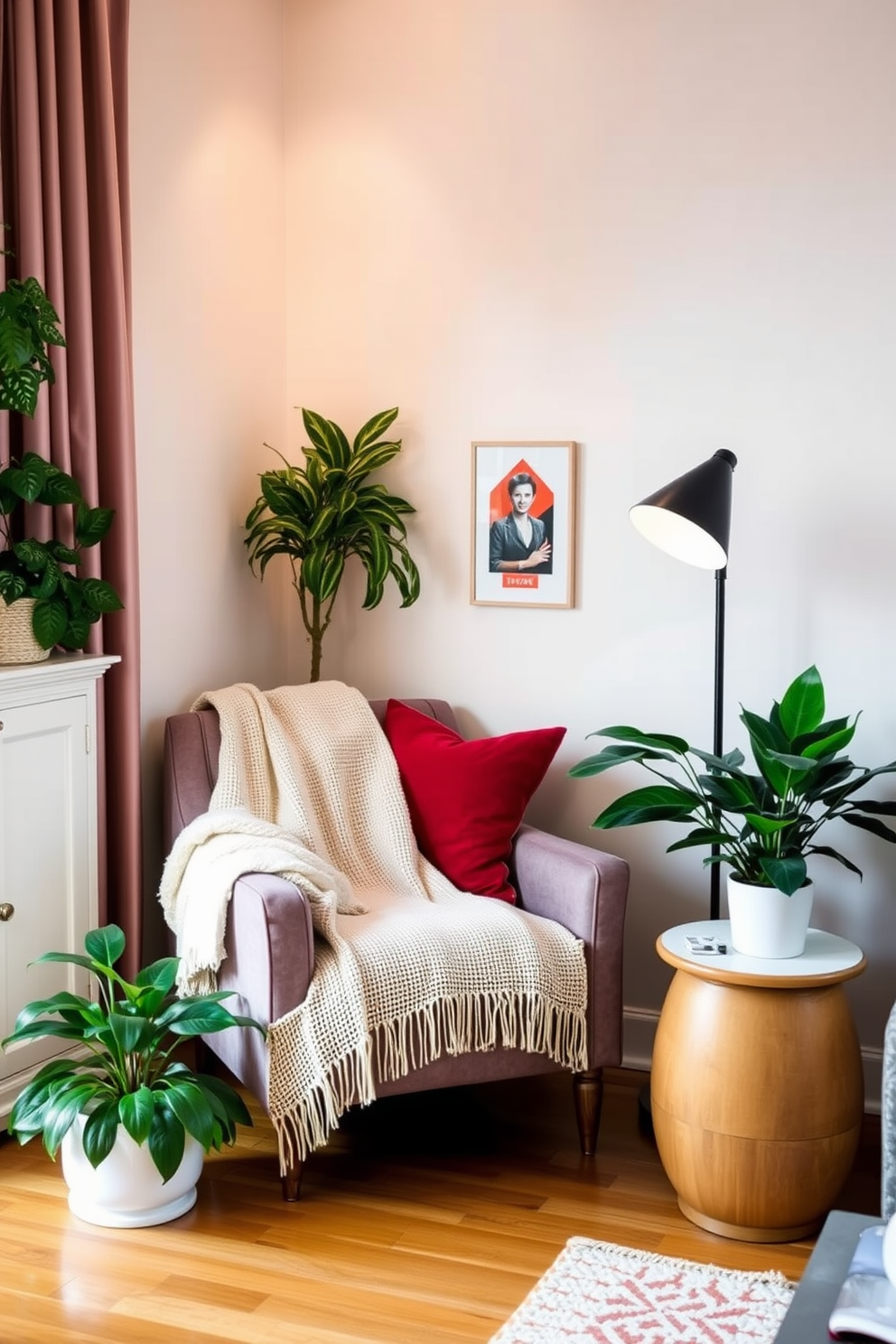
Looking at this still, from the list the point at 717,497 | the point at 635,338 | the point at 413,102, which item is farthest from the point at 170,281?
the point at 717,497

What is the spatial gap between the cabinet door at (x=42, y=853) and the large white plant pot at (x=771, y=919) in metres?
1.38

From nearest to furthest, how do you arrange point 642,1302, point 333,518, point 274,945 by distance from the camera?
point 642,1302 < point 274,945 < point 333,518

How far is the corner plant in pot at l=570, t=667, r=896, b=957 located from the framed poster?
0.75 m

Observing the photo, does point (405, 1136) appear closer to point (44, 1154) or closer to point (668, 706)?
point (44, 1154)

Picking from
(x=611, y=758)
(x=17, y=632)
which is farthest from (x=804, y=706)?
(x=17, y=632)

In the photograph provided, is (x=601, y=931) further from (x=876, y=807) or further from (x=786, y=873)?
(x=876, y=807)

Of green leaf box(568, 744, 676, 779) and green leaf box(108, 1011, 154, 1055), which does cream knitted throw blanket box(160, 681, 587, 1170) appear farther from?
green leaf box(568, 744, 676, 779)

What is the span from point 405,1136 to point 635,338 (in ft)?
6.44

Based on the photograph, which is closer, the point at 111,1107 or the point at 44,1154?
the point at 111,1107

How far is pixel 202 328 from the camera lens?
348 centimetres

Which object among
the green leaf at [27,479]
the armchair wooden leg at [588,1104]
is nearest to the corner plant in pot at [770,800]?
the armchair wooden leg at [588,1104]

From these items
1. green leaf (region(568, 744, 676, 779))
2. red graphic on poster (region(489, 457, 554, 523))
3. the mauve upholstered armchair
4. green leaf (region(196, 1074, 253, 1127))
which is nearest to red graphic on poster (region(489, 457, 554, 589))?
red graphic on poster (region(489, 457, 554, 523))

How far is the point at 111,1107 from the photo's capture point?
2500 mm

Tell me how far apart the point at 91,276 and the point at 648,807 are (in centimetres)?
169
